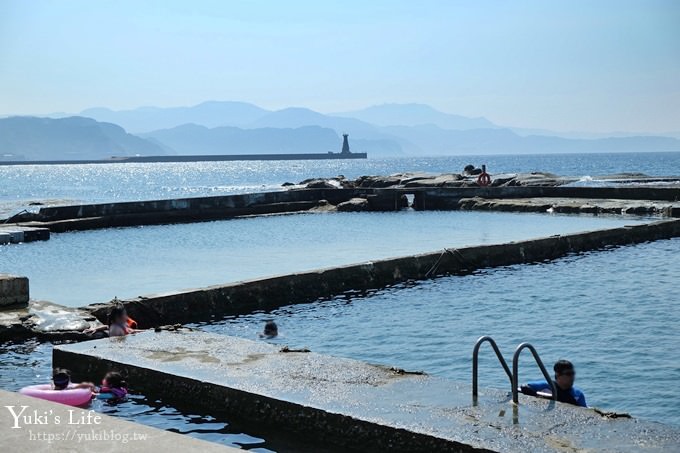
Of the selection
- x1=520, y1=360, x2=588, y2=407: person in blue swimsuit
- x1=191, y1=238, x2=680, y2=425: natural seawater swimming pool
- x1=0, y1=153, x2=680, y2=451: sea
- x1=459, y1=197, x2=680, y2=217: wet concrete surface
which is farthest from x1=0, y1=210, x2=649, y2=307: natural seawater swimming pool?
x1=520, y1=360, x2=588, y2=407: person in blue swimsuit

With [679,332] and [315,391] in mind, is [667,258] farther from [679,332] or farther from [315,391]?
[315,391]

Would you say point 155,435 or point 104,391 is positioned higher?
point 155,435

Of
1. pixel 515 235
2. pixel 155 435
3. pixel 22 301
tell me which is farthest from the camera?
pixel 515 235

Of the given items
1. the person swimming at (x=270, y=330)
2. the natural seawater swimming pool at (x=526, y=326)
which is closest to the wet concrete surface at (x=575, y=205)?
the natural seawater swimming pool at (x=526, y=326)

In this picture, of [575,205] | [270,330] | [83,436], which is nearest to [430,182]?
[575,205]

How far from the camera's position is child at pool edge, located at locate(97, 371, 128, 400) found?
8.19 meters

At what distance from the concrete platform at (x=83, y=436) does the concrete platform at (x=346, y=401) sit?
184cm

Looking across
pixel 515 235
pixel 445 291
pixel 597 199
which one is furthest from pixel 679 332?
pixel 597 199

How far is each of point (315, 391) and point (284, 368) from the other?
0.92 meters

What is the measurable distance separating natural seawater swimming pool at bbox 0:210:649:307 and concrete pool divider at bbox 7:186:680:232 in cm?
117

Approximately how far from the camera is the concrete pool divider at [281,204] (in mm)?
30797

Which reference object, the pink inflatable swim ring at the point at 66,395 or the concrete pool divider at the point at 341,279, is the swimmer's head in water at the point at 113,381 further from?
the concrete pool divider at the point at 341,279

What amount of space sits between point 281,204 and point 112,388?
29.4 metres

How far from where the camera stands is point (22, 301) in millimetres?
12039
